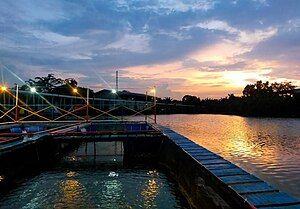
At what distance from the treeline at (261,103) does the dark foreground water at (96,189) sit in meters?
98.2

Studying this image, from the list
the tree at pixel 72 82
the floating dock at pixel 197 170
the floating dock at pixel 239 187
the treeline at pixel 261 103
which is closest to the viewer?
the floating dock at pixel 239 187

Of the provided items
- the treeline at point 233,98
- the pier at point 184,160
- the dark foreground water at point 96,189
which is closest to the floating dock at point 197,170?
the pier at point 184,160

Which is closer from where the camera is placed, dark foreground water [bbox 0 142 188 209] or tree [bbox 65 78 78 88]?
dark foreground water [bbox 0 142 188 209]

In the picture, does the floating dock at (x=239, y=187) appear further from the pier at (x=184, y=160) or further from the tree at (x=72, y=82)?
the tree at (x=72, y=82)

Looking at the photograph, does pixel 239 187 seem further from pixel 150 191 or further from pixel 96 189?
pixel 96 189

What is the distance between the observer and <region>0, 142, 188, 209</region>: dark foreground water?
1330 cm

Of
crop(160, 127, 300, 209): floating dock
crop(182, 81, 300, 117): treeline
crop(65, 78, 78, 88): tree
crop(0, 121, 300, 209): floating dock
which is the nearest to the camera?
crop(160, 127, 300, 209): floating dock

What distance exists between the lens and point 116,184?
16.3 metres

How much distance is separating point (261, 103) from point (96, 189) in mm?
111808

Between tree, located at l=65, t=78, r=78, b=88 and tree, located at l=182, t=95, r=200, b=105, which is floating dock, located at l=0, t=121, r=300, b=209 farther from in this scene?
tree, located at l=182, t=95, r=200, b=105

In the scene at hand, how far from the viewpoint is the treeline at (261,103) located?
359 ft

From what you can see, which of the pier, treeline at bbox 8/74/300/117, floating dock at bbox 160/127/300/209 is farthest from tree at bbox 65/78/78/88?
floating dock at bbox 160/127/300/209

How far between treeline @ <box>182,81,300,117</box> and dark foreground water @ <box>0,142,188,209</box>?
9823 cm

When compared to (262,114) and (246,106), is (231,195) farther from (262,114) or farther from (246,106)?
(246,106)
